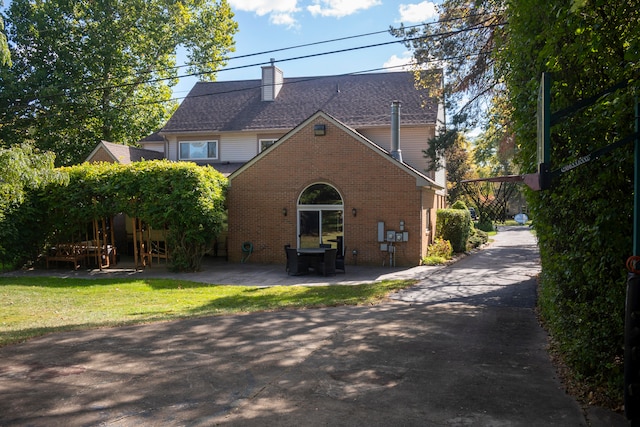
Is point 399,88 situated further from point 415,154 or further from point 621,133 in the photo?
point 621,133

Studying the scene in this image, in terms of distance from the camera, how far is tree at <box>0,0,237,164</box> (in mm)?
30375

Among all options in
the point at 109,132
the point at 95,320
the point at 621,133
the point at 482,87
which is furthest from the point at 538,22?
the point at 109,132

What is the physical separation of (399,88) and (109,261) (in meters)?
16.7

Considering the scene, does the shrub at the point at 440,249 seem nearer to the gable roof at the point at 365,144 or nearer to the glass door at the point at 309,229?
the gable roof at the point at 365,144

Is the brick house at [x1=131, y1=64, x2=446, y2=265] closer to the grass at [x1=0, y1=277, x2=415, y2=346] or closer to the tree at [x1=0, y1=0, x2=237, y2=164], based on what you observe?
the grass at [x1=0, y1=277, x2=415, y2=346]

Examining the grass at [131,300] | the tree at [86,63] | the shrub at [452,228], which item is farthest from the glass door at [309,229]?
the tree at [86,63]

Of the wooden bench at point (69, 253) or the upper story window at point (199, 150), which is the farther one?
the upper story window at point (199, 150)

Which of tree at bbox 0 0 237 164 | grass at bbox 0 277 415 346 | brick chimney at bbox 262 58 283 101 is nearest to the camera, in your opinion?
grass at bbox 0 277 415 346

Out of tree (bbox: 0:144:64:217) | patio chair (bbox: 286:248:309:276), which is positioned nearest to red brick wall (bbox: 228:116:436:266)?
patio chair (bbox: 286:248:309:276)

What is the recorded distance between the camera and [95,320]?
31.3 feet

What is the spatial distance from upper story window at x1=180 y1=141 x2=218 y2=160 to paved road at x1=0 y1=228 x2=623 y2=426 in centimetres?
1879

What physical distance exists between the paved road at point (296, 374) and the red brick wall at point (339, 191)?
9218 millimetres

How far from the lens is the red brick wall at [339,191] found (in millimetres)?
18750

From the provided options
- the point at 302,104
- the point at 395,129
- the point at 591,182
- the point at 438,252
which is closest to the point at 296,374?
the point at 591,182
